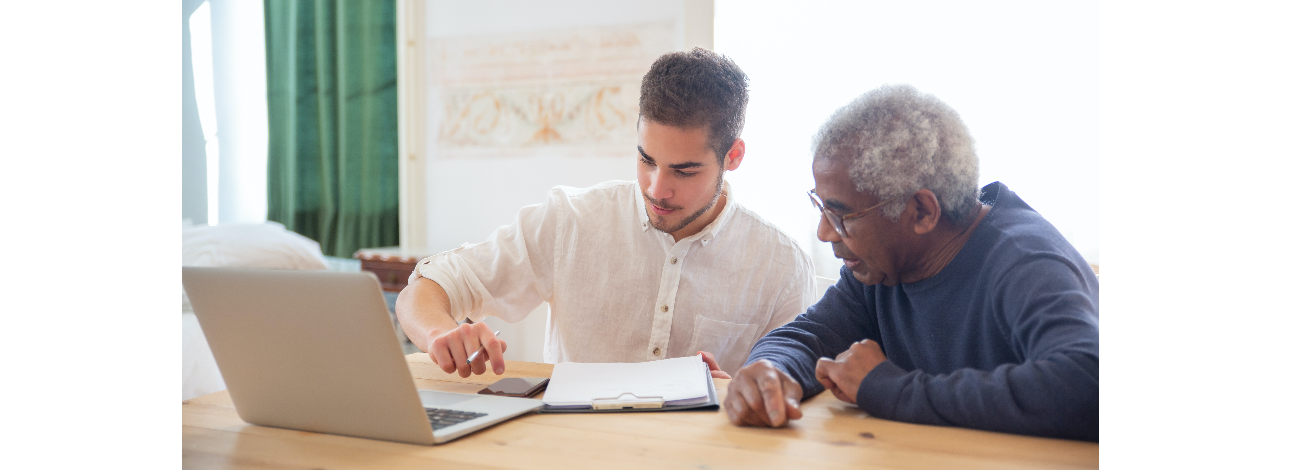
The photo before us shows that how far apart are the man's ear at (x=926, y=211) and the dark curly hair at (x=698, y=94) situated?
1.53ft

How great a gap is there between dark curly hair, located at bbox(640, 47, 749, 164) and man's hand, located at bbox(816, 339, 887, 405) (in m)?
0.54

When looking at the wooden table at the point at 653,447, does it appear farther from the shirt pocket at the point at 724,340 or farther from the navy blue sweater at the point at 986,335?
the shirt pocket at the point at 724,340

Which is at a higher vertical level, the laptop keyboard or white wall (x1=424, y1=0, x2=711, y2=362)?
white wall (x1=424, y1=0, x2=711, y2=362)

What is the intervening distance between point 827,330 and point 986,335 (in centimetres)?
23

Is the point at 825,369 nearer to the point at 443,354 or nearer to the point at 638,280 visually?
the point at 443,354

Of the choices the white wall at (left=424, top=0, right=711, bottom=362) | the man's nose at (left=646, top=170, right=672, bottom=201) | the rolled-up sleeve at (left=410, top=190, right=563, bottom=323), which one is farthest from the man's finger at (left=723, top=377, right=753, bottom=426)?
the white wall at (left=424, top=0, right=711, bottom=362)

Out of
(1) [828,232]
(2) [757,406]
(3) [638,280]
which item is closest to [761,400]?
(2) [757,406]

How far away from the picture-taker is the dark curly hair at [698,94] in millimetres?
1310

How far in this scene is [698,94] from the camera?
1.32 meters

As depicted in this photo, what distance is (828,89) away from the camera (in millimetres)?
2445

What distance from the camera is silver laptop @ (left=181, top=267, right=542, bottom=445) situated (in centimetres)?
72

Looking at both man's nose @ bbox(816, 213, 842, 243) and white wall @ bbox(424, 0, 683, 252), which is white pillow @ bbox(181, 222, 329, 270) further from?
man's nose @ bbox(816, 213, 842, 243)

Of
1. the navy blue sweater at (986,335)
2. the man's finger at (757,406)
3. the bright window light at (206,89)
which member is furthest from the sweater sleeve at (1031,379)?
the bright window light at (206,89)
